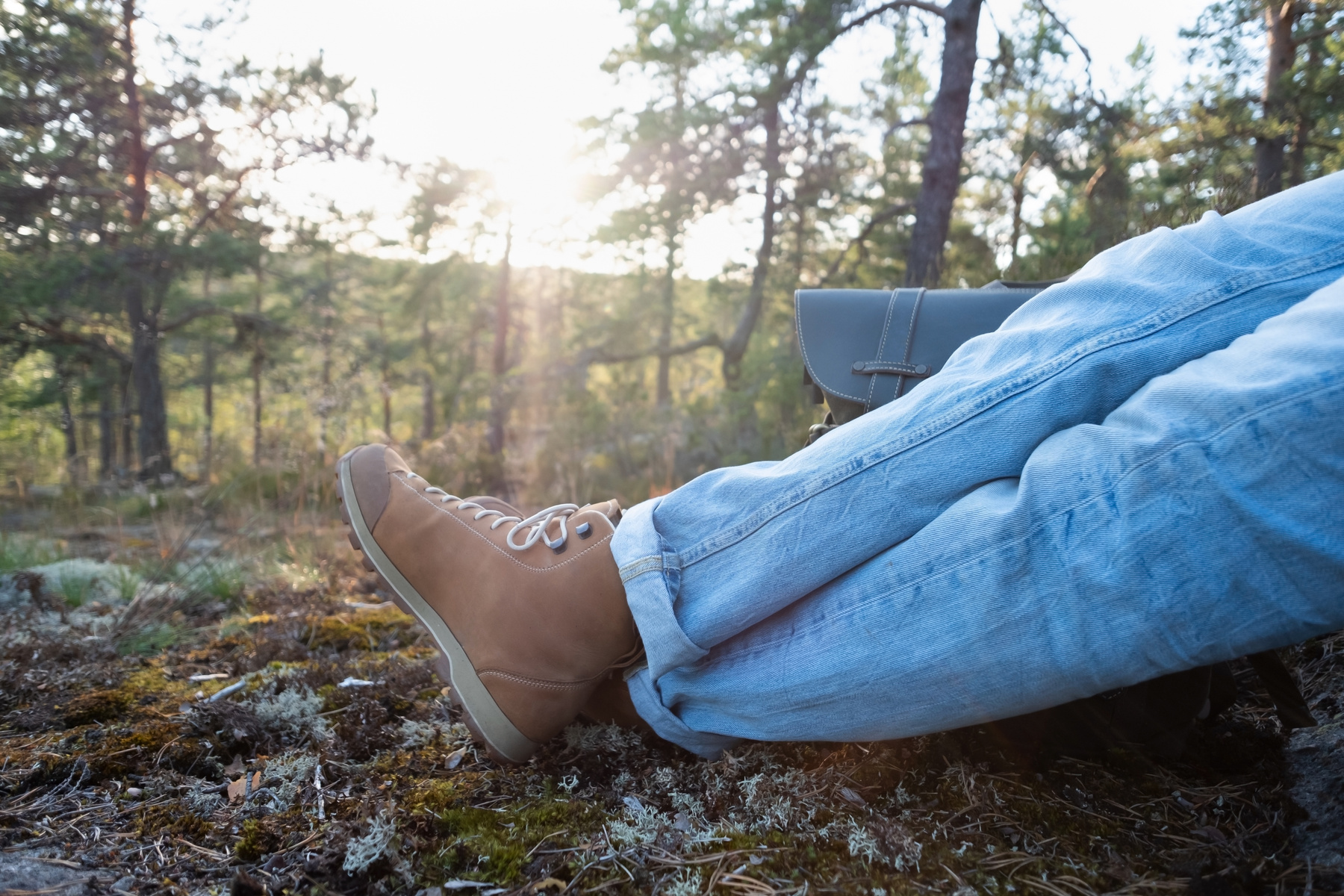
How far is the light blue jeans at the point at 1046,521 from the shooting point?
77cm

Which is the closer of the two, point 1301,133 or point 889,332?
point 889,332

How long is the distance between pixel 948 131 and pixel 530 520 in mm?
5851

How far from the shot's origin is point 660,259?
52.3ft

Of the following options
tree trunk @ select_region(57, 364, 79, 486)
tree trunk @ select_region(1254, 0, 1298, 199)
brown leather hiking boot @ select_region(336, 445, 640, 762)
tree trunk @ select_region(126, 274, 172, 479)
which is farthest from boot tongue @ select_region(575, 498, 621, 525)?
tree trunk @ select_region(126, 274, 172, 479)

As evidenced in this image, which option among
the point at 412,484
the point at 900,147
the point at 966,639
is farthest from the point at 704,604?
the point at 900,147

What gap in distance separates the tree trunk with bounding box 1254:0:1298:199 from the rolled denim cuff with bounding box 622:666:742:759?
6138 millimetres

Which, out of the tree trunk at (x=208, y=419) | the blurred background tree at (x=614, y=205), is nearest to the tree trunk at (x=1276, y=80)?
the blurred background tree at (x=614, y=205)

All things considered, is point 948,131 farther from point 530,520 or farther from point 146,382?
point 146,382

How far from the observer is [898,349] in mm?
1541

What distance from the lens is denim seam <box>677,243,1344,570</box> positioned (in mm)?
922

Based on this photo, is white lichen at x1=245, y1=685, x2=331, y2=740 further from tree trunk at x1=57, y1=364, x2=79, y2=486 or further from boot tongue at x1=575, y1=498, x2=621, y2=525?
tree trunk at x1=57, y1=364, x2=79, y2=486

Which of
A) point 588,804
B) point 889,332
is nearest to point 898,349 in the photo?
point 889,332

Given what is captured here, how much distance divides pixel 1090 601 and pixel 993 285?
102cm

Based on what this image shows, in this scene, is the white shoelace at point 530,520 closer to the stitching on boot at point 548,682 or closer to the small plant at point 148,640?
the stitching on boot at point 548,682
